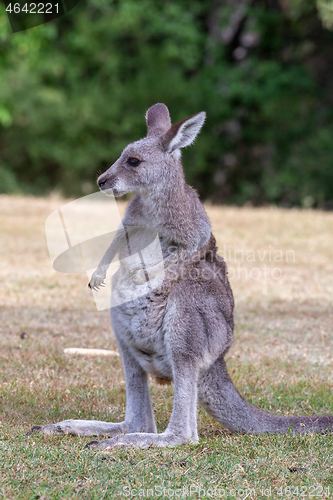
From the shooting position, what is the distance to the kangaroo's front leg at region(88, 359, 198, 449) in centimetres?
332

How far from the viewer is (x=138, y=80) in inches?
734

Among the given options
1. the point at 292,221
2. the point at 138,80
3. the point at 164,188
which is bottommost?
the point at 292,221

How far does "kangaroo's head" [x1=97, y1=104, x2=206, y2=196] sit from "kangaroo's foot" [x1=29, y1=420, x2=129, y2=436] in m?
1.34

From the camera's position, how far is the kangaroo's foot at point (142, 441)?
129 inches

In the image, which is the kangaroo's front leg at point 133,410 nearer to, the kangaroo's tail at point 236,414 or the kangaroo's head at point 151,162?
the kangaroo's tail at point 236,414

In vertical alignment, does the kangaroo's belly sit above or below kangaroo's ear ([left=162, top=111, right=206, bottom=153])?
below

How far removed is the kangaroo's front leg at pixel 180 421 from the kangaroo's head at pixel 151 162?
1.07 meters

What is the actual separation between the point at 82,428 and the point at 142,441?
369 millimetres

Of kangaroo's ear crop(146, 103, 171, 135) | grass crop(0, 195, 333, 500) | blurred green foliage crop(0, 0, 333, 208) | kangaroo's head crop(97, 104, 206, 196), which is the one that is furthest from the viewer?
blurred green foliage crop(0, 0, 333, 208)

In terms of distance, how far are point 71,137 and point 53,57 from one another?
8.01 ft

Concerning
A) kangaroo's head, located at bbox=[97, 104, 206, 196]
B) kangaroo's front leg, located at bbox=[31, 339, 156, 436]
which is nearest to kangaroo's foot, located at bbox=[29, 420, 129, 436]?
kangaroo's front leg, located at bbox=[31, 339, 156, 436]

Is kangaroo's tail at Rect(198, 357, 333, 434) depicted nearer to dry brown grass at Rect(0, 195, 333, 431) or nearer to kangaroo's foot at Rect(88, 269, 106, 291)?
dry brown grass at Rect(0, 195, 333, 431)

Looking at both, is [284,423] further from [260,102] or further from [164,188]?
[260,102]

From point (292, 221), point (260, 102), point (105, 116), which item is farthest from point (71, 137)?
point (292, 221)
